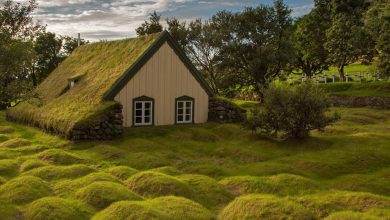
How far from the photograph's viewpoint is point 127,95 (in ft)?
95.4

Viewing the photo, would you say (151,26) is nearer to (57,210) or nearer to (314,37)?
(314,37)

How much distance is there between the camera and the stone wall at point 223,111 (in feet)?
111

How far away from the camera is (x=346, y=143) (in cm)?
2439

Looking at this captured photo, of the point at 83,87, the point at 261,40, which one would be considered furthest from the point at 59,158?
the point at 261,40

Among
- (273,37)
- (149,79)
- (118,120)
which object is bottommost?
(118,120)

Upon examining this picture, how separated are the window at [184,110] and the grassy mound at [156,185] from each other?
14.8m

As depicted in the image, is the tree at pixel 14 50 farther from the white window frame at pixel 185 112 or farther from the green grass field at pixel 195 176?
the white window frame at pixel 185 112

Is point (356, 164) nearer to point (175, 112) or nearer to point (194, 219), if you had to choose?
point (194, 219)

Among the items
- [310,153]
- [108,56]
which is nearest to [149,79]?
[108,56]

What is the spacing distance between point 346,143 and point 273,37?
1135 inches

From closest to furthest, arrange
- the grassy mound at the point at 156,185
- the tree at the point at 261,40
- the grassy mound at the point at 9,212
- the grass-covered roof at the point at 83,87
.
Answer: the grassy mound at the point at 9,212 < the grassy mound at the point at 156,185 < the grass-covered roof at the point at 83,87 < the tree at the point at 261,40

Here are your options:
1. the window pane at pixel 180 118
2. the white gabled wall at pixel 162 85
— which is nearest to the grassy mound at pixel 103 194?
the white gabled wall at pixel 162 85

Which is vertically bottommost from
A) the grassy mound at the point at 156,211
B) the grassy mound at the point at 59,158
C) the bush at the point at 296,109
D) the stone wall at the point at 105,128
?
the grassy mound at the point at 156,211

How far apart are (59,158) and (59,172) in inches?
120
